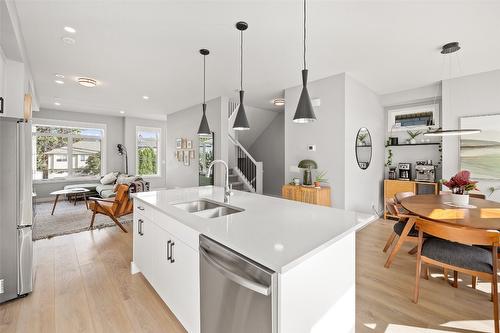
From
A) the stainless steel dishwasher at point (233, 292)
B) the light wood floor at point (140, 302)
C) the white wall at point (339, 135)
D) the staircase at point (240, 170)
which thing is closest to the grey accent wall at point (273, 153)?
the staircase at point (240, 170)

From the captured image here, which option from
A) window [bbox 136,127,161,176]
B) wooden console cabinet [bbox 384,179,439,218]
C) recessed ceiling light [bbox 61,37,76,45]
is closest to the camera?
recessed ceiling light [bbox 61,37,76,45]

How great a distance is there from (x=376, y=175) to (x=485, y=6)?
327cm

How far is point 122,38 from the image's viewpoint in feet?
8.86

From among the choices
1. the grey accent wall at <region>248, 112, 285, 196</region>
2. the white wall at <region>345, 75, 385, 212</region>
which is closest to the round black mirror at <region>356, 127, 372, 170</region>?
the white wall at <region>345, 75, 385, 212</region>

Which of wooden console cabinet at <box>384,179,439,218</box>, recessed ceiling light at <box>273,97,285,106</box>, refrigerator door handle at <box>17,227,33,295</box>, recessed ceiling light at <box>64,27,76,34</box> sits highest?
recessed ceiling light at <box>273,97,285,106</box>

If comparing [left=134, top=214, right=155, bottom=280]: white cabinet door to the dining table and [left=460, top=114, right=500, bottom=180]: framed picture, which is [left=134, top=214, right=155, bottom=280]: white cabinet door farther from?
[left=460, top=114, right=500, bottom=180]: framed picture

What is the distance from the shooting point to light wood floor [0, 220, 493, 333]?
1.71 meters

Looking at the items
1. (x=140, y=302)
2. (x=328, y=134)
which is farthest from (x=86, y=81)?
(x=328, y=134)

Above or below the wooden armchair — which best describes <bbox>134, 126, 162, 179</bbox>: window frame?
above

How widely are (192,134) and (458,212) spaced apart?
19.2 ft

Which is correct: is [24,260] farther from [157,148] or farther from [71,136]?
[157,148]

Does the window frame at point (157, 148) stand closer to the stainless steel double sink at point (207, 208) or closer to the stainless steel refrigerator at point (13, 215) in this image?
the stainless steel refrigerator at point (13, 215)

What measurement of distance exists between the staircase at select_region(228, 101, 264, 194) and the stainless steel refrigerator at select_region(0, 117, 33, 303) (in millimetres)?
4122

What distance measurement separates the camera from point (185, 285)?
152cm
